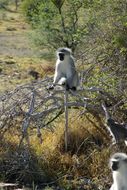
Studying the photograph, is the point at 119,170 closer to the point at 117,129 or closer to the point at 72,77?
the point at 117,129

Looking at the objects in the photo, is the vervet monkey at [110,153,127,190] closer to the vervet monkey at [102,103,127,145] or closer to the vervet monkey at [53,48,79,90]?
the vervet monkey at [102,103,127,145]

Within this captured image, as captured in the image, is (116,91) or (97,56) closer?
(116,91)

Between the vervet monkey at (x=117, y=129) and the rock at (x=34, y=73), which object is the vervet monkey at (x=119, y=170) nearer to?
the vervet monkey at (x=117, y=129)

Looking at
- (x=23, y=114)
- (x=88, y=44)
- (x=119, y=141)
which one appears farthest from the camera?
(x=88, y=44)

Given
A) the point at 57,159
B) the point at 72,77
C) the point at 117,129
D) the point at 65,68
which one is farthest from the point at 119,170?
the point at 65,68

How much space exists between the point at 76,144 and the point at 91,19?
3.58 metres

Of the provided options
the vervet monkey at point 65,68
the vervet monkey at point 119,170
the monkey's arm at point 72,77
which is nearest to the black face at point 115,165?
the vervet monkey at point 119,170

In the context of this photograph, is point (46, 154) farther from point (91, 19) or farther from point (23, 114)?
point (91, 19)

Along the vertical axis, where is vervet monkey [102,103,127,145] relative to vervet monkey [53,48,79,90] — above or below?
below

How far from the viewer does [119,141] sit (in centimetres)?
803

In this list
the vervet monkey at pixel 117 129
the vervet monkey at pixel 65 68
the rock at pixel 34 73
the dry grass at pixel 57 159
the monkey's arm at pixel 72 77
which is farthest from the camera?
the rock at pixel 34 73

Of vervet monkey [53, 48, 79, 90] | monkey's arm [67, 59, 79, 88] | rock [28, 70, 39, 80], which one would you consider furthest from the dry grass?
rock [28, 70, 39, 80]

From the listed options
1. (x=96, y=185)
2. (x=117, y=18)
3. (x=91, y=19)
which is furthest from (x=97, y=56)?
(x=96, y=185)

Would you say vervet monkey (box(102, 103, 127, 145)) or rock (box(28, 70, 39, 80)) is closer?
vervet monkey (box(102, 103, 127, 145))
